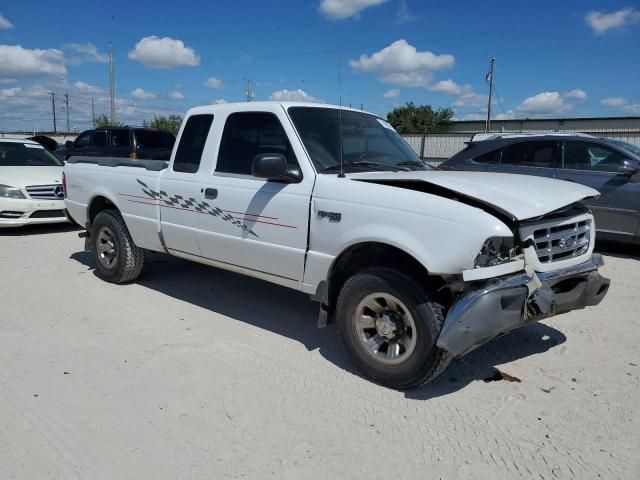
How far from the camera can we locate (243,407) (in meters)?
3.42

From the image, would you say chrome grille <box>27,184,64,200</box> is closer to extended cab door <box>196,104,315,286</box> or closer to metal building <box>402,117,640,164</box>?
extended cab door <box>196,104,315,286</box>

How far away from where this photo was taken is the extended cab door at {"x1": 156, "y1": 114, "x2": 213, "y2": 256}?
4.97 meters

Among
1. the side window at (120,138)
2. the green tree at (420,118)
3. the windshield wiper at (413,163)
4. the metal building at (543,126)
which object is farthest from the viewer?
the green tree at (420,118)

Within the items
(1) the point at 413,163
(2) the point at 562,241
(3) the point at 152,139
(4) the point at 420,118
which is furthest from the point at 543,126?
(2) the point at 562,241

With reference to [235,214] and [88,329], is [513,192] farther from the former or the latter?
[88,329]

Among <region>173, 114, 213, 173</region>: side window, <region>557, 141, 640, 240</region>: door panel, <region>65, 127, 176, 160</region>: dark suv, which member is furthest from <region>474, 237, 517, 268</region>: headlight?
<region>65, 127, 176, 160</region>: dark suv

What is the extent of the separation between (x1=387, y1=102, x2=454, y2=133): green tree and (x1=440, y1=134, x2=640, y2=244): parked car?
173 feet

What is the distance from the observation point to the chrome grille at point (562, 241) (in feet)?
11.5

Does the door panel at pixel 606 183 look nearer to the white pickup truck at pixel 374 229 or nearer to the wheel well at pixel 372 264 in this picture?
the white pickup truck at pixel 374 229

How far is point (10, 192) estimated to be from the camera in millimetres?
9133

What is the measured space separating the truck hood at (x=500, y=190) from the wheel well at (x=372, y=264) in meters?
0.47

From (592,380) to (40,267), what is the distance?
6559mm

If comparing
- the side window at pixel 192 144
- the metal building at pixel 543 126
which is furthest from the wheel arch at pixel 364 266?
the metal building at pixel 543 126

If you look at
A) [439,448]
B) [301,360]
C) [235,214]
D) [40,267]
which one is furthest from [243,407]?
[40,267]
